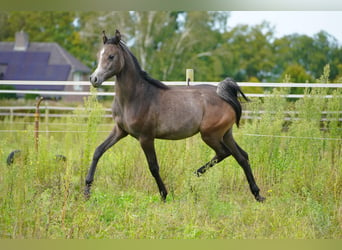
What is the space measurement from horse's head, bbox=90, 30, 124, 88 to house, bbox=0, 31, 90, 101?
98.2 ft

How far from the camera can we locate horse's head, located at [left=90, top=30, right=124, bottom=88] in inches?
241

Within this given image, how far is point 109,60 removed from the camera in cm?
625

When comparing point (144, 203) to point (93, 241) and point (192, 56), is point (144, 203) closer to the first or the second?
point (93, 241)

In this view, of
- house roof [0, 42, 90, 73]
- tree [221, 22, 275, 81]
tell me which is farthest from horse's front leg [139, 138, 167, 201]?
house roof [0, 42, 90, 73]

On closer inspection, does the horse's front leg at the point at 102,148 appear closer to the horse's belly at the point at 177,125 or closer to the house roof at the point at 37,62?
the horse's belly at the point at 177,125

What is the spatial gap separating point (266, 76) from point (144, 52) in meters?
8.59

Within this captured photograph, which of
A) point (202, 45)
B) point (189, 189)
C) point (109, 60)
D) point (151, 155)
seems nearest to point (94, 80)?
point (109, 60)

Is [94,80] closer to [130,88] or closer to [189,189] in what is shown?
[130,88]

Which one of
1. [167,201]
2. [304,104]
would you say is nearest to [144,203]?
[167,201]

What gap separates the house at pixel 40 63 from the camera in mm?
36344

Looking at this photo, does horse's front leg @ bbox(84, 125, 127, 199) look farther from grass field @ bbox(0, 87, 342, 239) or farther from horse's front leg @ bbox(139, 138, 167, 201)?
horse's front leg @ bbox(139, 138, 167, 201)

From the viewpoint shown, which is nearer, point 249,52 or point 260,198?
point 260,198

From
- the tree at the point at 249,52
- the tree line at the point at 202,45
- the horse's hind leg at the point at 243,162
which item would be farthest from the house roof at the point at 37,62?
the horse's hind leg at the point at 243,162

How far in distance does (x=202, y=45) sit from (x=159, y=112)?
27795mm
